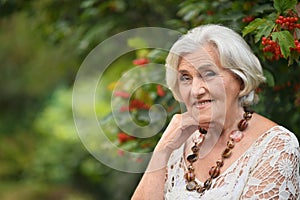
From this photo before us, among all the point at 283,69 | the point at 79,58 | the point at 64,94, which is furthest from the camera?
the point at 64,94

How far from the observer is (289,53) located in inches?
95.7

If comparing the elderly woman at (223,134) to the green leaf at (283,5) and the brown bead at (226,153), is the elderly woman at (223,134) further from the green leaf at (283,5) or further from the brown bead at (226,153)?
the green leaf at (283,5)

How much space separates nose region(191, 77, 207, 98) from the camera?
2451 millimetres

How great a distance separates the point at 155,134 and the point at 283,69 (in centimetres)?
62

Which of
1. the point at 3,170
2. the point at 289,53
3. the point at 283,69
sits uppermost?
the point at 289,53

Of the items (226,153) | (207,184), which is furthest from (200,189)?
(226,153)

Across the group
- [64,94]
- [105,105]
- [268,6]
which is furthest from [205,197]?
[64,94]

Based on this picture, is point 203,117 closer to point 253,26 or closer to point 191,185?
point 191,185

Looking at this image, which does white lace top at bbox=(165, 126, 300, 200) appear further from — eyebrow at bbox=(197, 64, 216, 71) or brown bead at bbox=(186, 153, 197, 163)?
eyebrow at bbox=(197, 64, 216, 71)

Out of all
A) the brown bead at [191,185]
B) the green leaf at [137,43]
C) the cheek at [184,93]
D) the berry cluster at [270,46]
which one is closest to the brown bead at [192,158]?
the brown bead at [191,185]

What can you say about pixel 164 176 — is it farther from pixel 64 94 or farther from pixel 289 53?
pixel 64 94

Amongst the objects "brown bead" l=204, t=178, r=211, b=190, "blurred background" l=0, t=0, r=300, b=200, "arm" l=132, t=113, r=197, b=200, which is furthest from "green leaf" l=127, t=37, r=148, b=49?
"brown bead" l=204, t=178, r=211, b=190

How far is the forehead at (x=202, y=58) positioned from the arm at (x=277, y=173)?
0.31 m

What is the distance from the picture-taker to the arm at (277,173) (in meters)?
2.31
